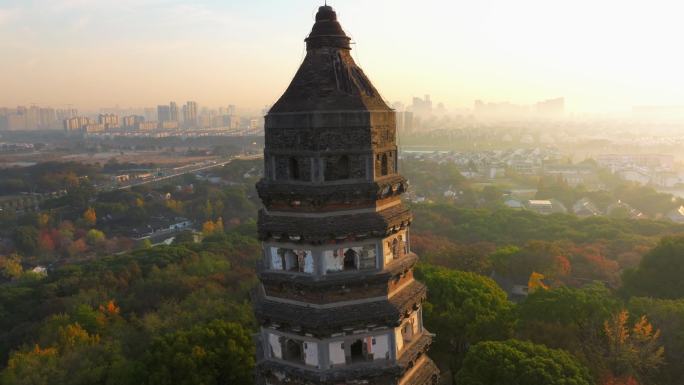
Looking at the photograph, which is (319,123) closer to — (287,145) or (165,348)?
(287,145)

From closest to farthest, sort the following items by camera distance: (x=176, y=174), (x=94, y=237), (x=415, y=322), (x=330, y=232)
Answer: (x=330, y=232)
(x=415, y=322)
(x=94, y=237)
(x=176, y=174)

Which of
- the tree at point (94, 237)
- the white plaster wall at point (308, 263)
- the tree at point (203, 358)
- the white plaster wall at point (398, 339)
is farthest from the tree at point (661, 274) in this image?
the tree at point (94, 237)

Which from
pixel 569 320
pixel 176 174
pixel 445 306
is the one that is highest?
pixel 445 306

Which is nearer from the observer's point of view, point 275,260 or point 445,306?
point 275,260

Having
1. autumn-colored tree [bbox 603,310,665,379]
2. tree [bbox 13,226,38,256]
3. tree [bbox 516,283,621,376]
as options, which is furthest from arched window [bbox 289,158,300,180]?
tree [bbox 13,226,38,256]

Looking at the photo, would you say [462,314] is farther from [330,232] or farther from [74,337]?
[74,337]

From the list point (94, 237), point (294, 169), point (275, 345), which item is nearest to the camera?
point (294, 169)

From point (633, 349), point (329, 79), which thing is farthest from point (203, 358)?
point (633, 349)

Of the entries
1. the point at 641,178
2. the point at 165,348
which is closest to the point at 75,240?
the point at 165,348

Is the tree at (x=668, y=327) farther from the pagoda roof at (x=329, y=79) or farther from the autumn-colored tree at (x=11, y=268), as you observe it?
the autumn-colored tree at (x=11, y=268)
